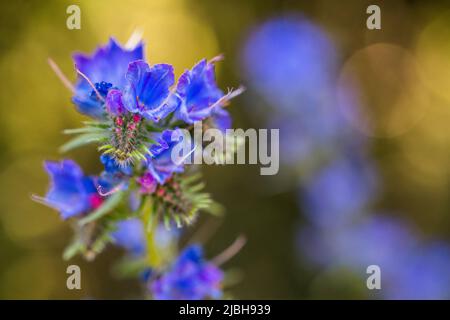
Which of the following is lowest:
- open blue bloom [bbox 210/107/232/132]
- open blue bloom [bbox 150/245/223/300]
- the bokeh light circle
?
open blue bloom [bbox 150/245/223/300]

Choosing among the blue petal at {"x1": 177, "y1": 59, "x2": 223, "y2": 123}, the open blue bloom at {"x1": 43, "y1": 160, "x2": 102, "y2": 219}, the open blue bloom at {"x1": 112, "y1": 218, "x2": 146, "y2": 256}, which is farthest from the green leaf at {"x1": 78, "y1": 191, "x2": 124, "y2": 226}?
the open blue bloom at {"x1": 112, "y1": 218, "x2": 146, "y2": 256}

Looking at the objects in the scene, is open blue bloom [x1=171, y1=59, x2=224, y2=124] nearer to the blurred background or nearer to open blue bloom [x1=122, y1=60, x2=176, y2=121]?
open blue bloom [x1=122, y1=60, x2=176, y2=121]

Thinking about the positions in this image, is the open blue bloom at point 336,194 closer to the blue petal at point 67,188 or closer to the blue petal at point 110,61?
the blue petal at point 67,188

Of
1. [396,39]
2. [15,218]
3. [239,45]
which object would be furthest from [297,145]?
[15,218]

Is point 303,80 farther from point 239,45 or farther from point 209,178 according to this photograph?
point 209,178

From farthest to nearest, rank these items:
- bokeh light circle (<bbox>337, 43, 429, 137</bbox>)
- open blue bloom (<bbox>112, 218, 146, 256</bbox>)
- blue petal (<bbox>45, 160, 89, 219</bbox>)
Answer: bokeh light circle (<bbox>337, 43, 429, 137</bbox>) → open blue bloom (<bbox>112, 218, 146, 256</bbox>) → blue petal (<bbox>45, 160, 89, 219</bbox>)

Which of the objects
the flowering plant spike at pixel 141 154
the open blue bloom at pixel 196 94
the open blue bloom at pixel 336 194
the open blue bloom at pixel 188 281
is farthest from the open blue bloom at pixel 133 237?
the open blue bloom at pixel 336 194

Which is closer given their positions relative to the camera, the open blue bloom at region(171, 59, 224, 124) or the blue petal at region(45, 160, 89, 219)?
the open blue bloom at region(171, 59, 224, 124)
